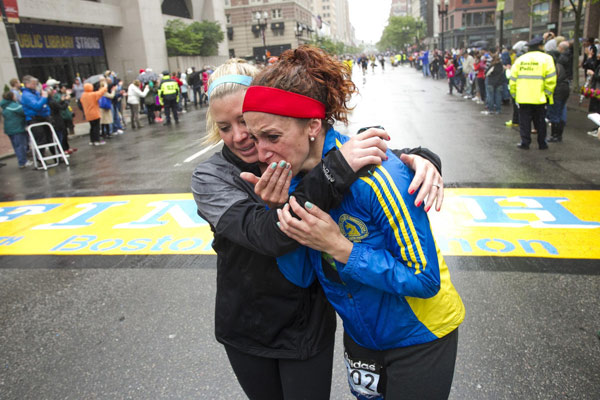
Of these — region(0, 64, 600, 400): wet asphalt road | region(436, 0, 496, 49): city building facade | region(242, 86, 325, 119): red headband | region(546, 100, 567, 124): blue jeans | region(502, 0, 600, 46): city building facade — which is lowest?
region(0, 64, 600, 400): wet asphalt road

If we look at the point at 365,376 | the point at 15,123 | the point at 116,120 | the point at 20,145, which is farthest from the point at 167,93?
the point at 365,376

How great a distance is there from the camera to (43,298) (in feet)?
14.1

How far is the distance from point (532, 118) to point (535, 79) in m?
0.86

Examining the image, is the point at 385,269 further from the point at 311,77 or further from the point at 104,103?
the point at 104,103

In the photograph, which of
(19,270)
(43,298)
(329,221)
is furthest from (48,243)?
(329,221)

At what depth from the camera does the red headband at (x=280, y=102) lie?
1.43 m

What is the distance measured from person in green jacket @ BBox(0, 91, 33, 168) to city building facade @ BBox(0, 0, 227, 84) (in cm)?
1552

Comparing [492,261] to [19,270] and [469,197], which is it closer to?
[469,197]

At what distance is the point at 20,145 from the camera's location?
1109 centimetres

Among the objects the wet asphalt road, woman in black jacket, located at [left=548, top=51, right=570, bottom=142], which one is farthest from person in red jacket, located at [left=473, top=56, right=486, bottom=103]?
the wet asphalt road

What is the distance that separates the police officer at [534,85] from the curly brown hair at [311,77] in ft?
28.3

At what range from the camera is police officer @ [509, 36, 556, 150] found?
870cm

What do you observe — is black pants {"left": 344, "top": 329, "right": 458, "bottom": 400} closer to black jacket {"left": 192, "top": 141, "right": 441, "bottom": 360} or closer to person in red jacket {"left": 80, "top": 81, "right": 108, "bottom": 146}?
black jacket {"left": 192, "top": 141, "right": 441, "bottom": 360}

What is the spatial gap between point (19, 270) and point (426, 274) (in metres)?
5.06
